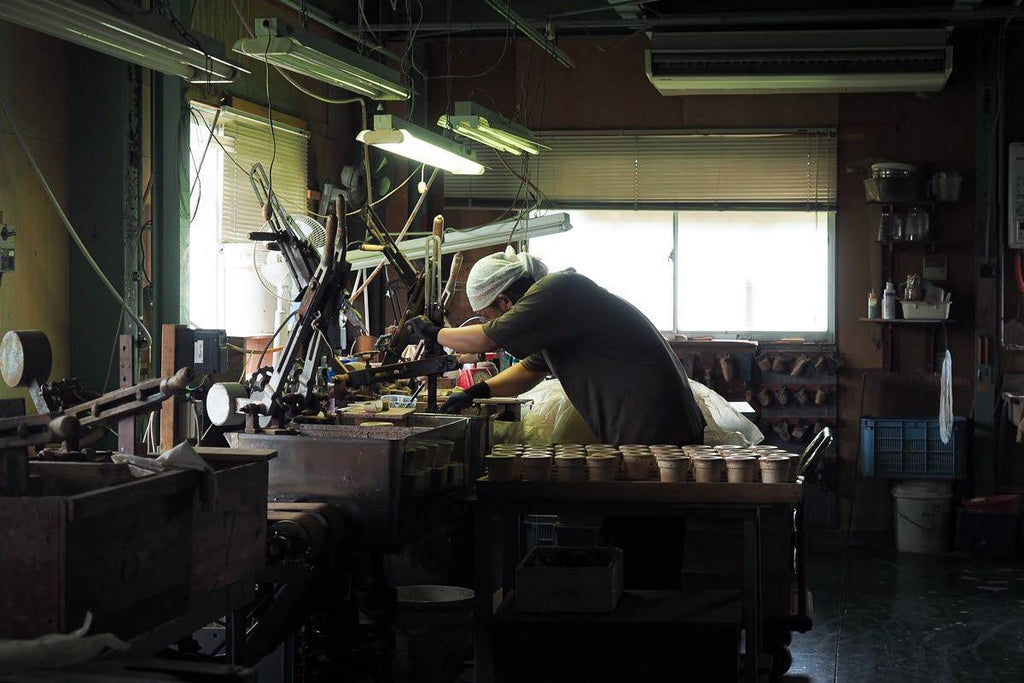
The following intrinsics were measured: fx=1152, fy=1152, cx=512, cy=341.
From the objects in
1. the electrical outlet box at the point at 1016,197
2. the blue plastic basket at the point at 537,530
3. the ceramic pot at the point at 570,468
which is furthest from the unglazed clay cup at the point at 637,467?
the electrical outlet box at the point at 1016,197

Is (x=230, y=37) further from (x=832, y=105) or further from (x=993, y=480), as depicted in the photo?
(x=993, y=480)

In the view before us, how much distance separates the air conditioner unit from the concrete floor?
284 centimetres

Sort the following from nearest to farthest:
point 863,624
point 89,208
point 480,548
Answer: point 480,548, point 89,208, point 863,624

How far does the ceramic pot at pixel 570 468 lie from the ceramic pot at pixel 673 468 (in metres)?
0.22

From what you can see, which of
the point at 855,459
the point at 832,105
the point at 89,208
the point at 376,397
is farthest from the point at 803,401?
the point at 89,208

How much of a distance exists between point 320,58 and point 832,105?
189 inches

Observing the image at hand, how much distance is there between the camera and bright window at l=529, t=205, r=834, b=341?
297 inches

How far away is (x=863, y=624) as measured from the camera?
526cm

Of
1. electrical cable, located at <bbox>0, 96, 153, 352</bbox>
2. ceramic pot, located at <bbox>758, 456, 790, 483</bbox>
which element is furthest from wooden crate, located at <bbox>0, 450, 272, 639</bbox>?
electrical cable, located at <bbox>0, 96, 153, 352</bbox>

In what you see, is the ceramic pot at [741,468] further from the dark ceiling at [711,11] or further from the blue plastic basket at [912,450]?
the blue plastic basket at [912,450]

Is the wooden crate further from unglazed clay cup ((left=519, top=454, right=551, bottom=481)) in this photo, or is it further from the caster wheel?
the caster wheel

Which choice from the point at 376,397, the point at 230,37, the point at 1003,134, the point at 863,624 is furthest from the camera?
the point at 1003,134

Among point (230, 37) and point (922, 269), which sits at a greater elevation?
point (230, 37)

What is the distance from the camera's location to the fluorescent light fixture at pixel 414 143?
420cm
